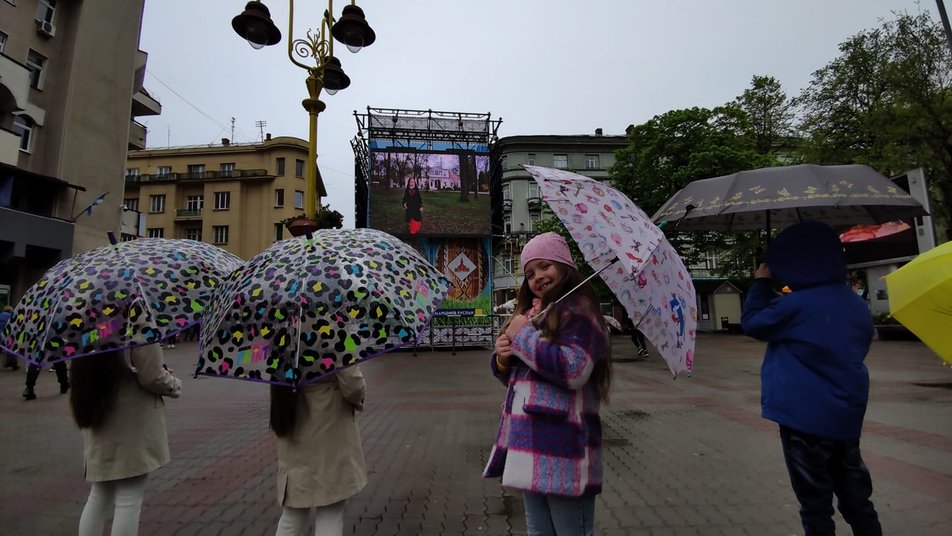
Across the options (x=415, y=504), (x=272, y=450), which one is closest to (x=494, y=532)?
(x=415, y=504)

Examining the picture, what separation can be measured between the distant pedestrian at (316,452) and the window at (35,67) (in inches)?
958

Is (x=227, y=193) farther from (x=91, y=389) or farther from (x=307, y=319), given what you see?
(x=307, y=319)

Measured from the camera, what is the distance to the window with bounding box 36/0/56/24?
61.8 feet

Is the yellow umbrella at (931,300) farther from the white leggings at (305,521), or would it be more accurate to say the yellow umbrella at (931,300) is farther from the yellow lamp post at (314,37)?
the yellow lamp post at (314,37)

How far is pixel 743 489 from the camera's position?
4.15 m

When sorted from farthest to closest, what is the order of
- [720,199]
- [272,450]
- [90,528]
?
1. [272,450]
2. [720,199]
3. [90,528]

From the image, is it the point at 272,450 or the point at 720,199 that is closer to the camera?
the point at 720,199

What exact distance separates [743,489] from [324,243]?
4.14 m

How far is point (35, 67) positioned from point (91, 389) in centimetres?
2375

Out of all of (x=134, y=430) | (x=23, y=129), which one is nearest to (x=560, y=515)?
(x=134, y=430)

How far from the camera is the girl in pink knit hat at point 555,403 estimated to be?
192 cm

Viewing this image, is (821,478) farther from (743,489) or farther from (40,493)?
(40,493)

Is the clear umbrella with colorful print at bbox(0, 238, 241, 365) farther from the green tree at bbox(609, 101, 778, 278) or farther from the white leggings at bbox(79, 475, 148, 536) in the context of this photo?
the green tree at bbox(609, 101, 778, 278)

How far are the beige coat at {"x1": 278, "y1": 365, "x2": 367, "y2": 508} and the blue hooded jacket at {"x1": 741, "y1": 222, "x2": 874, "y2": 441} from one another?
2.23 meters
